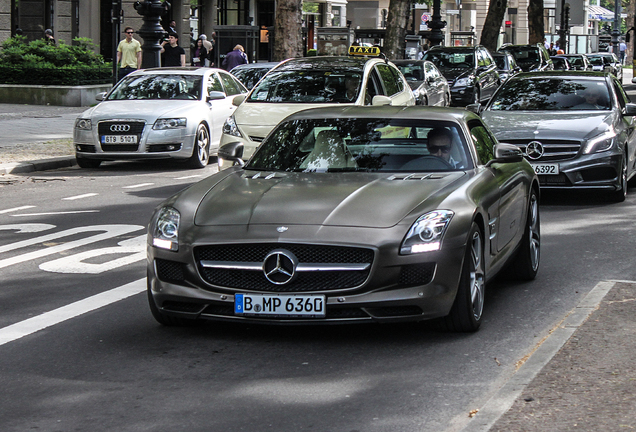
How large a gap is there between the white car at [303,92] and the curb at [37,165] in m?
3.50

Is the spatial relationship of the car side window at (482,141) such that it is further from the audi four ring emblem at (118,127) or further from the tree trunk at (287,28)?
the tree trunk at (287,28)

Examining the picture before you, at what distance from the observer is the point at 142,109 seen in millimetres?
16609

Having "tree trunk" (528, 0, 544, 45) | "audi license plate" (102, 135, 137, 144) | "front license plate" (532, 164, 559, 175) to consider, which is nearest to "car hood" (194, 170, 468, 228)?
"front license plate" (532, 164, 559, 175)

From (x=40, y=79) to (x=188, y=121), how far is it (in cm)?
1332

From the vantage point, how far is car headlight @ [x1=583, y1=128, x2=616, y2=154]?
12.4m

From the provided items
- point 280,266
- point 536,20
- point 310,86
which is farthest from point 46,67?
point 536,20

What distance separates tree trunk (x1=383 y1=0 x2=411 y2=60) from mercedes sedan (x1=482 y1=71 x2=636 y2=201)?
19324mm

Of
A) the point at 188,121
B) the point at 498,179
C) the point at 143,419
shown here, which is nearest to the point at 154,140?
the point at 188,121

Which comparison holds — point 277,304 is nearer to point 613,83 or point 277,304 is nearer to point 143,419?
point 143,419

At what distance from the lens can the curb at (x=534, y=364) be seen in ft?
14.9

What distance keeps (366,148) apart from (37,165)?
1016 cm

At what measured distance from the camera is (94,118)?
645 inches

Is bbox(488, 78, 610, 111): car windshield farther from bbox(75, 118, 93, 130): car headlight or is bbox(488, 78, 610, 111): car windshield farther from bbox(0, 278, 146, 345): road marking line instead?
bbox(0, 278, 146, 345): road marking line

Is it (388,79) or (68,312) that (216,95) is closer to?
(388,79)
